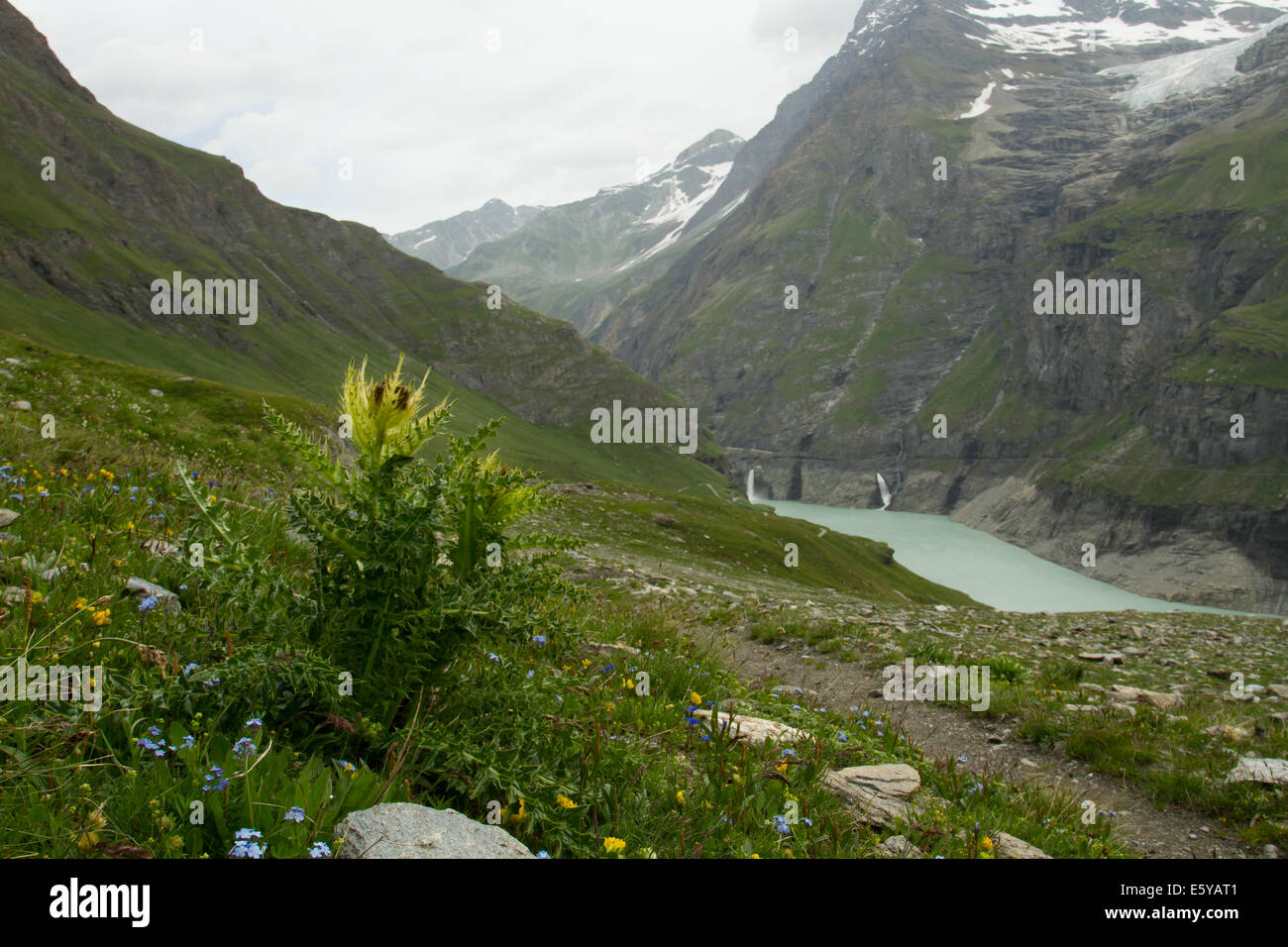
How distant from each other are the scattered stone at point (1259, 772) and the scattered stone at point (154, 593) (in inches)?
373

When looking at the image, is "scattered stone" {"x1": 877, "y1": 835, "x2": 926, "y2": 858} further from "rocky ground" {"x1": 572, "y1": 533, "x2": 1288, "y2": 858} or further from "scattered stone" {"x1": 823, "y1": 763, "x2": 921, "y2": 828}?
"rocky ground" {"x1": 572, "y1": 533, "x2": 1288, "y2": 858}

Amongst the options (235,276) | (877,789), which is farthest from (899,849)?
(235,276)

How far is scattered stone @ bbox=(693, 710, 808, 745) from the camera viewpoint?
5.31 m

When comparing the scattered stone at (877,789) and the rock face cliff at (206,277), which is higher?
the rock face cliff at (206,277)

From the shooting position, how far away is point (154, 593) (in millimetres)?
4703

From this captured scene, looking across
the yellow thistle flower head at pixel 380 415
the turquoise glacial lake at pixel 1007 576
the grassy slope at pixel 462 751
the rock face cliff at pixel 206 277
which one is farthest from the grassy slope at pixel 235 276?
the yellow thistle flower head at pixel 380 415

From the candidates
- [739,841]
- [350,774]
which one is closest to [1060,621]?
[739,841]

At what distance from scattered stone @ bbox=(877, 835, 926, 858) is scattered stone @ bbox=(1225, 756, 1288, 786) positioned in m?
5.33

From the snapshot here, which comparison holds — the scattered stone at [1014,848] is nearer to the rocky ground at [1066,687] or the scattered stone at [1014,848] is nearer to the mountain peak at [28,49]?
the rocky ground at [1066,687]

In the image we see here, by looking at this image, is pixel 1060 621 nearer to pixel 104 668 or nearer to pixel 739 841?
pixel 739 841

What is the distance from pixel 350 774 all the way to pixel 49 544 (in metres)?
3.84

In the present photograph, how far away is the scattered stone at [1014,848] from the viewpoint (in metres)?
4.18

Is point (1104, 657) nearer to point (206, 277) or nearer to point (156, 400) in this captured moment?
point (156, 400)

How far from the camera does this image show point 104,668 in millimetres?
3693
